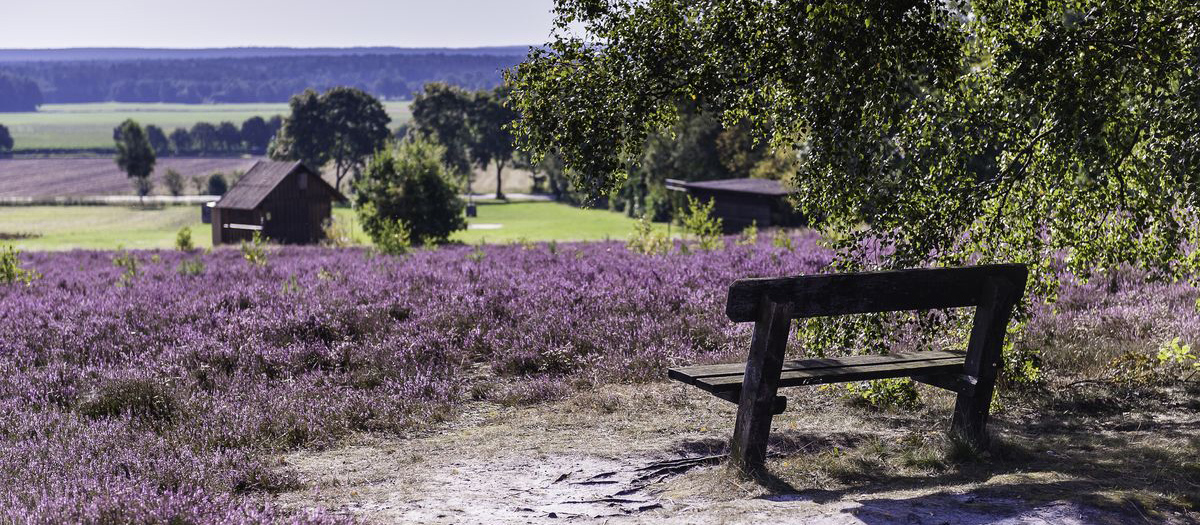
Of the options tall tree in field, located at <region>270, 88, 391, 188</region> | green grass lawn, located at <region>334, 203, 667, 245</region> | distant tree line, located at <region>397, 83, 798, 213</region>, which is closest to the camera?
green grass lawn, located at <region>334, 203, 667, 245</region>

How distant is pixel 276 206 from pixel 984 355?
210ft

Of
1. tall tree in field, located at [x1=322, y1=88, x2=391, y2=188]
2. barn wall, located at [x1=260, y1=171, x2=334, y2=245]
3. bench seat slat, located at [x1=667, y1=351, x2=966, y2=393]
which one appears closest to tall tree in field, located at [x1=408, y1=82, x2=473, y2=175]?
tall tree in field, located at [x1=322, y1=88, x2=391, y2=188]

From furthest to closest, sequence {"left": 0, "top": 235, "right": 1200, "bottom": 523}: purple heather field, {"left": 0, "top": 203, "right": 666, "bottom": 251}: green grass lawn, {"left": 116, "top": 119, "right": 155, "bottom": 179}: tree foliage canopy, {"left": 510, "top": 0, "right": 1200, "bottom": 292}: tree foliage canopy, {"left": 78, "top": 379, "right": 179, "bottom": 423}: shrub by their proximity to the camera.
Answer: {"left": 116, "top": 119, "right": 155, "bottom": 179}: tree foliage canopy, {"left": 0, "top": 203, "right": 666, "bottom": 251}: green grass lawn, {"left": 78, "top": 379, "right": 179, "bottom": 423}: shrub, {"left": 510, "top": 0, "right": 1200, "bottom": 292}: tree foliage canopy, {"left": 0, "top": 235, "right": 1200, "bottom": 523}: purple heather field

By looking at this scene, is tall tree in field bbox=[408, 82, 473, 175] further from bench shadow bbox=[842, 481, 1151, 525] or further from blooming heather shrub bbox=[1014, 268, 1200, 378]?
bench shadow bbox=[842, 481, 1151, 525]

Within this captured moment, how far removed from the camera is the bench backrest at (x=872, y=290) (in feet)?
18.6

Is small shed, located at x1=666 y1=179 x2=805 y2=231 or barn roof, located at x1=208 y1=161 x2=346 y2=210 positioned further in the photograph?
barn roof, located at x1=208 y1=161 x2=346 y2=210

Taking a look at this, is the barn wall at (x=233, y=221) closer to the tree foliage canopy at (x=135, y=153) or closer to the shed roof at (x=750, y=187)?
the shed roof at (x=750, y=187)

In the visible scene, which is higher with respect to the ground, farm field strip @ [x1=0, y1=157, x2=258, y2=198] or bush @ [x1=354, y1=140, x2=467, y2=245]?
bush @ [x1=354, y1=140, x2=467, y2=245]

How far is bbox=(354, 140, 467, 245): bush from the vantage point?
51.3m

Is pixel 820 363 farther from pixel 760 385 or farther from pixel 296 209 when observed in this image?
pixel 296 209

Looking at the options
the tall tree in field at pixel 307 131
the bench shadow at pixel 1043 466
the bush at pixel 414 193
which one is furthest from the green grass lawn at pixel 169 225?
the bench shadow at pixel 1043 466

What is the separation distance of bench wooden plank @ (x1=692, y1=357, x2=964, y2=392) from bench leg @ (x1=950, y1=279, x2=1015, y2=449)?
0.19 m

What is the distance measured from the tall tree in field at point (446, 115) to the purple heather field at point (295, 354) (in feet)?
326

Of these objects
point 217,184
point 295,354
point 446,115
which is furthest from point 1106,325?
point 217,184
